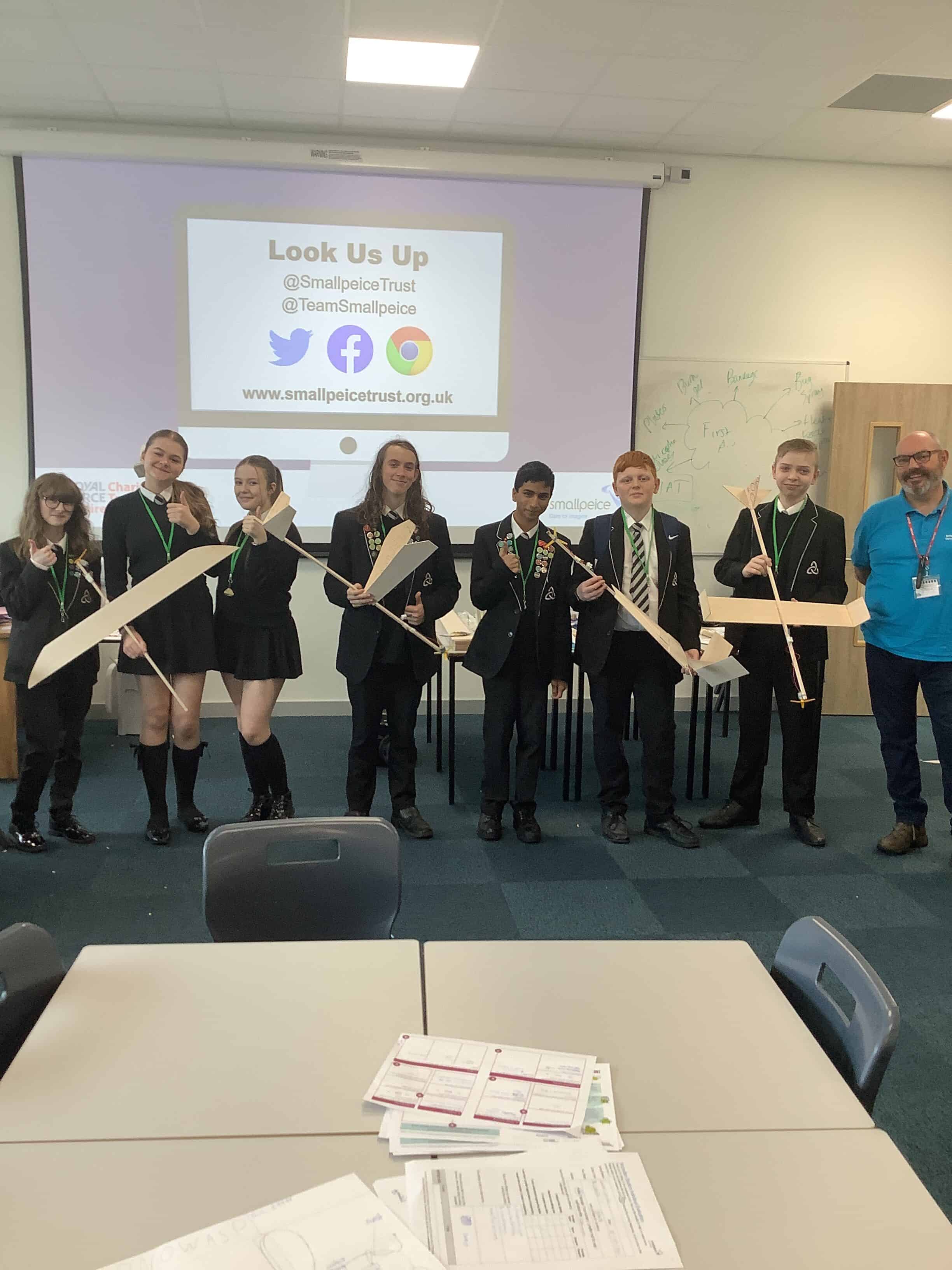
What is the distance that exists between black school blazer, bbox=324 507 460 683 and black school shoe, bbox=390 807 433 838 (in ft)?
1.88

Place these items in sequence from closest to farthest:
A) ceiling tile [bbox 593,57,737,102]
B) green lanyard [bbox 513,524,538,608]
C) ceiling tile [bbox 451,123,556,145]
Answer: green lanyard [bbox 513,524,538,608]
ceiling tile [bbox 593,57,737,102]
ceiling tile [bbox 451,123,556,145]

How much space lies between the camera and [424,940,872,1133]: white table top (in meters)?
1.17

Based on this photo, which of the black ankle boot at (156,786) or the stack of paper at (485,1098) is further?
the black ankle boot at (156,786)

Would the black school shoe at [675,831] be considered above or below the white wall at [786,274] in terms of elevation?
below

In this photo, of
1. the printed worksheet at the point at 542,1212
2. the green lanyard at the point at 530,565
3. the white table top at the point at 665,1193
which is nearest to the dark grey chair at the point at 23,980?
the white table top at the point at 665,1193

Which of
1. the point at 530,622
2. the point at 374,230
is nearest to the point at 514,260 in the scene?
the point at 374,230

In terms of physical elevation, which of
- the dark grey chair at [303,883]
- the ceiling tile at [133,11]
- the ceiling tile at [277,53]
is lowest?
the dark grey chair at [303,883]

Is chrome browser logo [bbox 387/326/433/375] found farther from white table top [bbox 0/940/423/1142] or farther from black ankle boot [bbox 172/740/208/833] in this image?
white table top [bbox 0/940/423/1142]

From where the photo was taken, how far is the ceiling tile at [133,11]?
3684 mm

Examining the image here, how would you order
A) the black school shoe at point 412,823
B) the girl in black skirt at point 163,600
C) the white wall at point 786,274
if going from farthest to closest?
the white wall at point 786,274 < the black school shoe at point 412,823 < the girl in black skirt at point 163,600

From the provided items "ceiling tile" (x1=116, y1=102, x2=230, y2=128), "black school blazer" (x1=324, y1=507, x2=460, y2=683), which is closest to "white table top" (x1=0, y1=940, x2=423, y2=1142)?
"black school blazer" (x1=324, y1=507, x2=460, y2=683)

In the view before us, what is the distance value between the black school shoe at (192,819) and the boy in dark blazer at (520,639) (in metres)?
1.14

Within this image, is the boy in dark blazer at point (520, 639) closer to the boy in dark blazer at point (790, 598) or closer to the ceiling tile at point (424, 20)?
the boy in dark blazer at point (790, 598)

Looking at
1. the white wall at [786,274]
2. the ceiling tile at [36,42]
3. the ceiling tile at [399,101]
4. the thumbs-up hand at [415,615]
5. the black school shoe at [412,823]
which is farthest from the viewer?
the white wall at [786,274]
